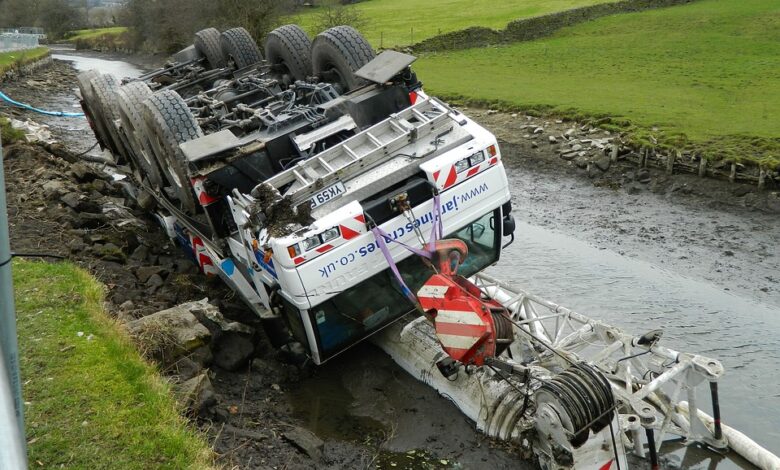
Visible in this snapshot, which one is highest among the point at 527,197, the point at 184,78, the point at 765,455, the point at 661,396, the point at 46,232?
the point at 184,78

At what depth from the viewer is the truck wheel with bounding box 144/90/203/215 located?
777cm

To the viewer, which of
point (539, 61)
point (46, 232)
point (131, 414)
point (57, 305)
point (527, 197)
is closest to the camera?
point (131, 414)

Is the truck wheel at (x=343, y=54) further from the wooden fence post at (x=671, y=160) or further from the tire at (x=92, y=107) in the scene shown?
the wooden fence post at (x=671, y=160)

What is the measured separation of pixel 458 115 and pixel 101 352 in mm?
4349

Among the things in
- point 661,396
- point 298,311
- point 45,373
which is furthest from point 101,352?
point 661,396

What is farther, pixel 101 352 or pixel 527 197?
pixel 527 197

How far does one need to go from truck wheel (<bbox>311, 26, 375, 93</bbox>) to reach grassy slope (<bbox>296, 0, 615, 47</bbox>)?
29879 mm

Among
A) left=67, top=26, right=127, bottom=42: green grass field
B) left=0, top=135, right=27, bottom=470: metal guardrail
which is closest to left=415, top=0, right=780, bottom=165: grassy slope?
left=0, top=135, right=27, bottom=470: metal guardrail

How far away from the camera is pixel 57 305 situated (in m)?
7.16

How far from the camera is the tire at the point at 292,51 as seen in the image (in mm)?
11094

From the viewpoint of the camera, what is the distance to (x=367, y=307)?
6.83m

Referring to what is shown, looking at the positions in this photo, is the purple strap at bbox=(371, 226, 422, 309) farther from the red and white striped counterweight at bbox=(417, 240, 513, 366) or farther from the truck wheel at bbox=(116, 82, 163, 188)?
the truck wheel at bbox=(116, 82, 163, 188)

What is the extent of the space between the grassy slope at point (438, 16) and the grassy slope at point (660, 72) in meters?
5.38

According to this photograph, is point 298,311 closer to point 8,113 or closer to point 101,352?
point 101,352
